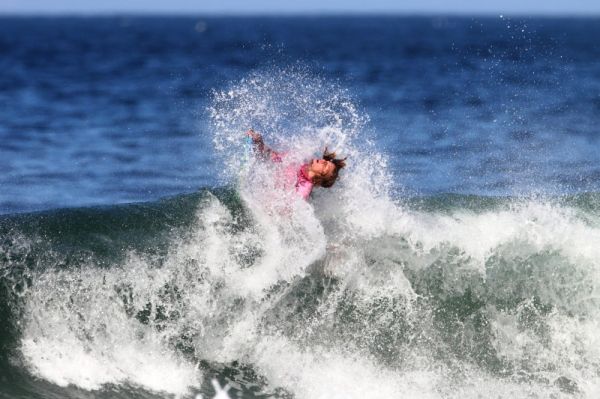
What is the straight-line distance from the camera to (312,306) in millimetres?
9703

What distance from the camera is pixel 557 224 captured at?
425 inches

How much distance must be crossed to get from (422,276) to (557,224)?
1.85 m

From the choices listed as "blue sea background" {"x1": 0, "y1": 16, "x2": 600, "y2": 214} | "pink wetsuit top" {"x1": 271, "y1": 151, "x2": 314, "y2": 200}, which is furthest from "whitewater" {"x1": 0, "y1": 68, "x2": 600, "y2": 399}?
"blue sea background" {"x1": 0, "y1": 16, "x2": 600, "y2": 214}

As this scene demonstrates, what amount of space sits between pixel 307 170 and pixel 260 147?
61 centimetres

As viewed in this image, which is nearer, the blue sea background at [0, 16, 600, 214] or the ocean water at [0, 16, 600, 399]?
the ocean water at [0, 16, 600, 399]

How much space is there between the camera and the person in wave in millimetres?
9203

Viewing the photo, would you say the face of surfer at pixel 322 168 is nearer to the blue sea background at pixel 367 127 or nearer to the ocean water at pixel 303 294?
the ocean water at pixel 303 294

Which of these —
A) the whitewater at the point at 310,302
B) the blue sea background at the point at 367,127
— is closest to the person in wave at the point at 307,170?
the whitewater at the point at 310,302

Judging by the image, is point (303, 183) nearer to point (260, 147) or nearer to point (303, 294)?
point (260, 147)

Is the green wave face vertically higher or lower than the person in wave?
lower

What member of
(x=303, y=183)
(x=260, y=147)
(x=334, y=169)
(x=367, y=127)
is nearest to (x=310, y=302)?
(x=303, y=183)

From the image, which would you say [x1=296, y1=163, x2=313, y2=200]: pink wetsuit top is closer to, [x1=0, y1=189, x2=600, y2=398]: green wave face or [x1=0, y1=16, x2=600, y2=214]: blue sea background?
[x1=0, y1=189, x2=600, y2=398]: green wave face

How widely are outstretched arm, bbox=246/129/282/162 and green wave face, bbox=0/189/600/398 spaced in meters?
0.60

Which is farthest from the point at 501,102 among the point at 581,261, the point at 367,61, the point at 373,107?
the point at 367,61
